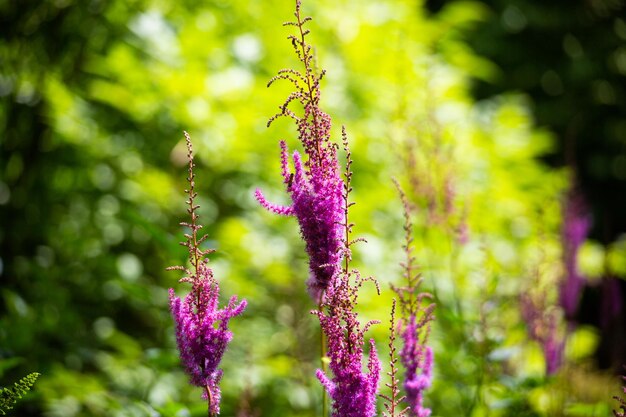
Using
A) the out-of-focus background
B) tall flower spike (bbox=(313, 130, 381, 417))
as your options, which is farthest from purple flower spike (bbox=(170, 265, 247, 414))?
the out-of-focus background

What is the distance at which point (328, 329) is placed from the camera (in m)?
1.13

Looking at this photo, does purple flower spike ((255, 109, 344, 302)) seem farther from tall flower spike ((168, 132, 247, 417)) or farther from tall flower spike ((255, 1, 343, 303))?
tall flower spike ((168, 132, 247, 417))

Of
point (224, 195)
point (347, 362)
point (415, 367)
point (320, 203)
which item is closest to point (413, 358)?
point (415, 367)

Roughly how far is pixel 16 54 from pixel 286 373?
7.45 ft

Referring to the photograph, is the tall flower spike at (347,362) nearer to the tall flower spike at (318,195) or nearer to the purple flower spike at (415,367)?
the tall flower spike at (318,195)

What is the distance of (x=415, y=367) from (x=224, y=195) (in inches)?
115

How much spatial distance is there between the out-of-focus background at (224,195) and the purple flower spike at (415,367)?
93cm

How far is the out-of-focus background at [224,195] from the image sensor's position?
2.84m

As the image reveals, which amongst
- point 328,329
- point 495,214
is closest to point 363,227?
point 495,214

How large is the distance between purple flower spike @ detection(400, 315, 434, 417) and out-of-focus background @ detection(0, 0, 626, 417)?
93cm

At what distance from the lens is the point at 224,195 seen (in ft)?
13.8

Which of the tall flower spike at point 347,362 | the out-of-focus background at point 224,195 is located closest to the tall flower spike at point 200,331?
the tall flower spike at point 347,362

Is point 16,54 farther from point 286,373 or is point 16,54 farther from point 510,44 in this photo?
point 510,44

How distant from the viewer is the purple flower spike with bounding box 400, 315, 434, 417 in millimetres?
1393
